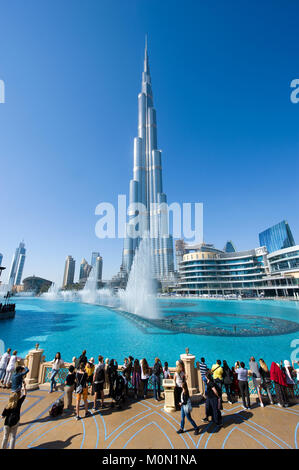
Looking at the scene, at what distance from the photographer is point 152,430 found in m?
5.36

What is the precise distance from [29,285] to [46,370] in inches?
8632

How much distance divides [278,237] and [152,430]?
137739 mm

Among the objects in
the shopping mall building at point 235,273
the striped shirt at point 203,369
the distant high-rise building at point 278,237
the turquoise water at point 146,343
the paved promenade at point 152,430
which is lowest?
the turquoise water at point 146,343

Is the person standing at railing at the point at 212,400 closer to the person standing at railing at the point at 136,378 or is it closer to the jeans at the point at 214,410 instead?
the jeans at the point at 214,410

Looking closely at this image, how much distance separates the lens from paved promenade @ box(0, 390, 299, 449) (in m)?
4.82

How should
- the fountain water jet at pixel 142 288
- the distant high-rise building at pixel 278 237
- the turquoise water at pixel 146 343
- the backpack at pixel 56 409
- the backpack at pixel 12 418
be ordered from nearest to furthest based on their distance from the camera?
the backpack at pixel 12 418
the backpack at pixel 56 409
the turquoise water at pixel 146 343
the fountain water jet at pixel 142 288
the distant high-rise building at pixel 278 237

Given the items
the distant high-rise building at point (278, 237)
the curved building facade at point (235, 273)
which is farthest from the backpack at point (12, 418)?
the distant high-rise building at point (278, 237)

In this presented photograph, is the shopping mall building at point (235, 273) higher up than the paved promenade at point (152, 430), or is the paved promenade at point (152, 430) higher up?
the shopping mall building at point (235, 273)

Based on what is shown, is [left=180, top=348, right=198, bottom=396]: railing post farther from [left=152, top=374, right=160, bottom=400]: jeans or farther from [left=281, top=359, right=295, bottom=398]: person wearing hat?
[left=281, top=359, right=295, bottom=398]: person wearing hat

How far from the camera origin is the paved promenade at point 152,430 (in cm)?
482

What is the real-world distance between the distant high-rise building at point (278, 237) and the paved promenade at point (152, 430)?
12882cm

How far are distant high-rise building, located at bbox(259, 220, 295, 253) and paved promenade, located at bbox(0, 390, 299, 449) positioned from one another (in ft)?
423

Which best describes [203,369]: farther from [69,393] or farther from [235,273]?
[235,273]
